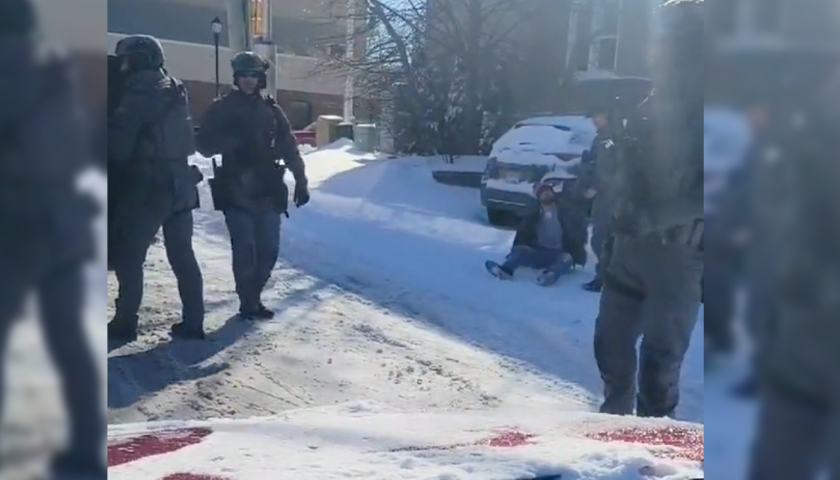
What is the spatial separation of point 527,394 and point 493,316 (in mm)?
362

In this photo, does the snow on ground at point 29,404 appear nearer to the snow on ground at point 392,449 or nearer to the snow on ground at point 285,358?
the snow on ground at point 392,449

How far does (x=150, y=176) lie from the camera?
2059 millimetres

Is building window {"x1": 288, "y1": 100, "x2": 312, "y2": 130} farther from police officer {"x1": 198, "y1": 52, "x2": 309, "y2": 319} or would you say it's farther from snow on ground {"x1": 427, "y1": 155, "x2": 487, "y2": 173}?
snow on ground {"x1": 427, "y1": 155, "x2": 487, "y2": 173}

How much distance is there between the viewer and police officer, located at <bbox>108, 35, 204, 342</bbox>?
5.99ft

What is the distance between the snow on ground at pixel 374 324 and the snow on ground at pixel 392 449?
0.44 feet

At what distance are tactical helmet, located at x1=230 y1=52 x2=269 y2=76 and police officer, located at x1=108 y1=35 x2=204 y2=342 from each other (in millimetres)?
134

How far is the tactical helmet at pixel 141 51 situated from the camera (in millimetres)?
1839

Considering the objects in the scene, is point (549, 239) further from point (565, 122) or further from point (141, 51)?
point (141, 51)

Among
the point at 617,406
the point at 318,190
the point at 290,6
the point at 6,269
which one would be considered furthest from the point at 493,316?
the point at 6,269

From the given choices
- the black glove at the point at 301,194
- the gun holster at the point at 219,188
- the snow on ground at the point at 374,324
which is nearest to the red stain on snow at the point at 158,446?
the snow on ground at the point at 374,324

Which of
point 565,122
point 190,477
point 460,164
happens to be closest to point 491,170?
point 460,164

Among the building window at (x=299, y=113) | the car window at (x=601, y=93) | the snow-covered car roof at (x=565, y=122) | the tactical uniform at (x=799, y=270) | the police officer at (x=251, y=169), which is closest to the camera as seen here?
the tactical uniform at (x=799, y=270)

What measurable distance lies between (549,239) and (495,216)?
8.1 inches

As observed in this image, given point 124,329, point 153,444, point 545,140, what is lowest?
point 153,444
